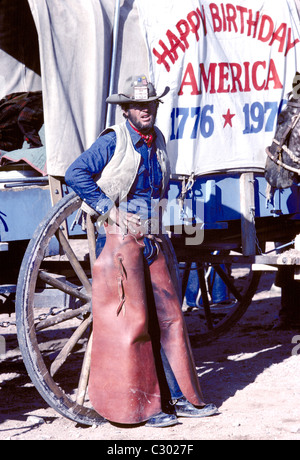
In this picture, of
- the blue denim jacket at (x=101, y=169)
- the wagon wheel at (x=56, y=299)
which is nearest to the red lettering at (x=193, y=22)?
the blue denim jacket at (x=101, y=169)

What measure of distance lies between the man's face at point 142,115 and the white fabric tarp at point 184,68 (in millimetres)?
→ 526

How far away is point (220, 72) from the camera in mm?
6438

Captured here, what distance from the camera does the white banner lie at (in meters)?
6.11

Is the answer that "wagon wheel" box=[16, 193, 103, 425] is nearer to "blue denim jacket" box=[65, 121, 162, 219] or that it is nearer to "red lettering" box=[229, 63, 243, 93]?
"blue denim jacket" box=[65, 121, 162, 219]

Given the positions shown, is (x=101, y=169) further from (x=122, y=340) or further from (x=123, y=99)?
(x=122, y=340)

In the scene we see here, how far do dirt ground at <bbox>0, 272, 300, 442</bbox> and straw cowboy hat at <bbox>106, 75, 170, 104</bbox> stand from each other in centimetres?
201

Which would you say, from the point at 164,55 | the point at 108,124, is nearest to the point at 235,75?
the point at 164,55

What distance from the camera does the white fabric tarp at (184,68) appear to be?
5684 mm

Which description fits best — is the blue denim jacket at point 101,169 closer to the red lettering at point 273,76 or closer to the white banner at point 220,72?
the white banner at point 220,72

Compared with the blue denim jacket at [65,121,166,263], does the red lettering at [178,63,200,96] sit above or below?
above

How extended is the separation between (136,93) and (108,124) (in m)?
0.63

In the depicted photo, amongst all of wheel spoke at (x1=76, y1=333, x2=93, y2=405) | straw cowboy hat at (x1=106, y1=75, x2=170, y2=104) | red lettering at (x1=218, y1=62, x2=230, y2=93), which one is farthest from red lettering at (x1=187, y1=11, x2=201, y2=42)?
wheel spoke at (x1=76, y1=333, x2=93, y2=405)

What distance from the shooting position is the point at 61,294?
560 cm

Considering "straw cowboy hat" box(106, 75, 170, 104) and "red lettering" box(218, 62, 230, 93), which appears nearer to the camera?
"straw cowboy hat" box(106, 75, 170, 104)
